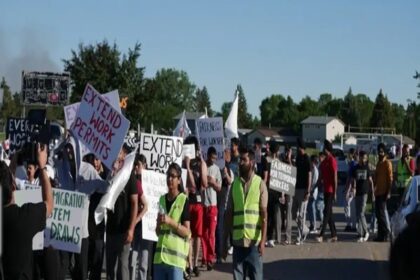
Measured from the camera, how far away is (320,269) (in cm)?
1378

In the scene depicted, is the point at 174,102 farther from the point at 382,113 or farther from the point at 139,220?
the point at 139,220

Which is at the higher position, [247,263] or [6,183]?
Result: [6,183]

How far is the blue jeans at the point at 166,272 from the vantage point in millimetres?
8914

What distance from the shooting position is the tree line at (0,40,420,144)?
45.2 m

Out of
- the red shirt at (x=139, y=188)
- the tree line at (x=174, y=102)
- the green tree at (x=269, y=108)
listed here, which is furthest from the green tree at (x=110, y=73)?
the green tree at (x=269, y=108)

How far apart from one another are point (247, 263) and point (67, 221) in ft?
7.03

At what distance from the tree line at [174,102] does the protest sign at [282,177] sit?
5188 millimetres

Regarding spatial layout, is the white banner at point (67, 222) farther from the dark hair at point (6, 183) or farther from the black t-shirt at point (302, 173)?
the black t-shirt at point (302, 173)

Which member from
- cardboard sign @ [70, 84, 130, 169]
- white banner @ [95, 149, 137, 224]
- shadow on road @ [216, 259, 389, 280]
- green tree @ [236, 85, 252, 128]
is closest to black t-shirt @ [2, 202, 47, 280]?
white banner @ [95, 149, 137, 224]

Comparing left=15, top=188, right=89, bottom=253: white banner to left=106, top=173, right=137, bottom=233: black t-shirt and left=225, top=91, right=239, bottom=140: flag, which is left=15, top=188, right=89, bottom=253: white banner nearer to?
left=106, top=173, right=137, bottom=233: black t-shirt

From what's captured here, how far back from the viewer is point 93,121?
1072cm

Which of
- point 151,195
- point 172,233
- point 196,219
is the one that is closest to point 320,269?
point 196,219

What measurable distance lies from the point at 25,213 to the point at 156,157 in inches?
246

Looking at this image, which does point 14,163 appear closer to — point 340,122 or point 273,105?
point 340,122
